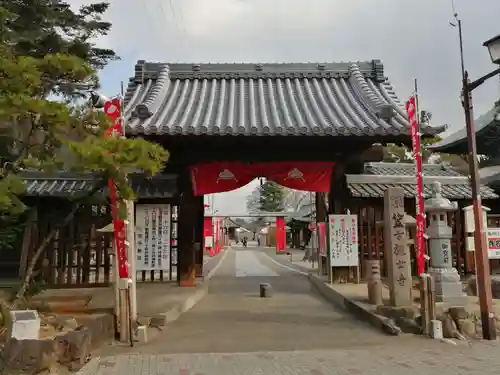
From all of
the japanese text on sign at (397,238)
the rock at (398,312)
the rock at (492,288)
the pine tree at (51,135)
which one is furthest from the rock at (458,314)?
the pine tree at (51,135)

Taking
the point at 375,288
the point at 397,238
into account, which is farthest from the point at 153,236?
the point at 397,238

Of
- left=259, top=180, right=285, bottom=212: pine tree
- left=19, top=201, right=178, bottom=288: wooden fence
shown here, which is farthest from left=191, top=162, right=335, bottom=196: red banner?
left=259, top=180, right=285, bottom=212: pine tree

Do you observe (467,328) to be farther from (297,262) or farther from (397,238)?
(297,262)

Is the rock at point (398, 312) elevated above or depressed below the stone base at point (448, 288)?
below

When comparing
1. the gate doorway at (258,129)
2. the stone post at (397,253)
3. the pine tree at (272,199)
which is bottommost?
the stone post at (397,253)

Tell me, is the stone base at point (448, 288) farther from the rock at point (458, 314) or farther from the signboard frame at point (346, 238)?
the signboard frame at point (346, 238)

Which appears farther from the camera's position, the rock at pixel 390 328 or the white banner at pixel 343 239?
the white banner at pixel 343 239

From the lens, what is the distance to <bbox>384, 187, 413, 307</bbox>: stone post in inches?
359

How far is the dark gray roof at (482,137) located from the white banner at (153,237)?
10.5 meters

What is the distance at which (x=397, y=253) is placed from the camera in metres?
9.29

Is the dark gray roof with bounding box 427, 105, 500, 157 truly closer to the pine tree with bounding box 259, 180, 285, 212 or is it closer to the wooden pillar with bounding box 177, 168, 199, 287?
the wooden pillar with bounding box 177, 168, 199, 287

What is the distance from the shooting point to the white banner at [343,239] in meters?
13.3

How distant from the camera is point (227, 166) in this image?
41.4 feet

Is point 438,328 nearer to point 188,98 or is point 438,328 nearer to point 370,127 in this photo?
point 370,127
